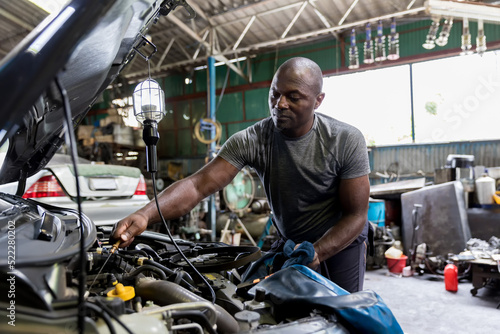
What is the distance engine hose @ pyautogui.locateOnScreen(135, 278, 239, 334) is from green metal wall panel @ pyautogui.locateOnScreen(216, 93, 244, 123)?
10.0 meters

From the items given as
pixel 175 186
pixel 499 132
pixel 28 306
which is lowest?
pixel 28 306

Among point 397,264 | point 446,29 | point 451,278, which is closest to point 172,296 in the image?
point 451,278

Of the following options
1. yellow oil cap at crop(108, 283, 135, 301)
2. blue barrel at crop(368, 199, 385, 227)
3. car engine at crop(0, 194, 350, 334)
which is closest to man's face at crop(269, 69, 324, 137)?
car engine at crop(0, 194, 350, 334)

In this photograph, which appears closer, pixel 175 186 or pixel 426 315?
pixel 175 186

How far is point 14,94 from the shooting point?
538 mm

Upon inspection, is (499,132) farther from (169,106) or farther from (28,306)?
(169,106)

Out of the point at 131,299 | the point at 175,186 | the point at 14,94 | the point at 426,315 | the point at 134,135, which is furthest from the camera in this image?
the point at 134,135

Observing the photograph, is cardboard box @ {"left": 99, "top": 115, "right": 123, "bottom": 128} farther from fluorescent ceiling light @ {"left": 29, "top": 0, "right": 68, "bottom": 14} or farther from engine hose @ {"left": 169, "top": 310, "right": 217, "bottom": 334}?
engine hose @ {"left": 169, "top": 310, "right": 217, "bottom": 334}

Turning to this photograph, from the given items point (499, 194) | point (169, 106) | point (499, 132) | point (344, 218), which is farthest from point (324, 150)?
point (169, 106)

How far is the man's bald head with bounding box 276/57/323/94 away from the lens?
5.73ft

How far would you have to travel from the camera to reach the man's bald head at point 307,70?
175cm

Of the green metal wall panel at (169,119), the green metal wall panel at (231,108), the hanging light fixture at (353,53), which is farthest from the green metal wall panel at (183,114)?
the hanging light fixture at (353,53)

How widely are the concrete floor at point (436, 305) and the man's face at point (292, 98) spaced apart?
233 centimetres

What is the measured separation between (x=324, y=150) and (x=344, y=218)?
0.39 m
